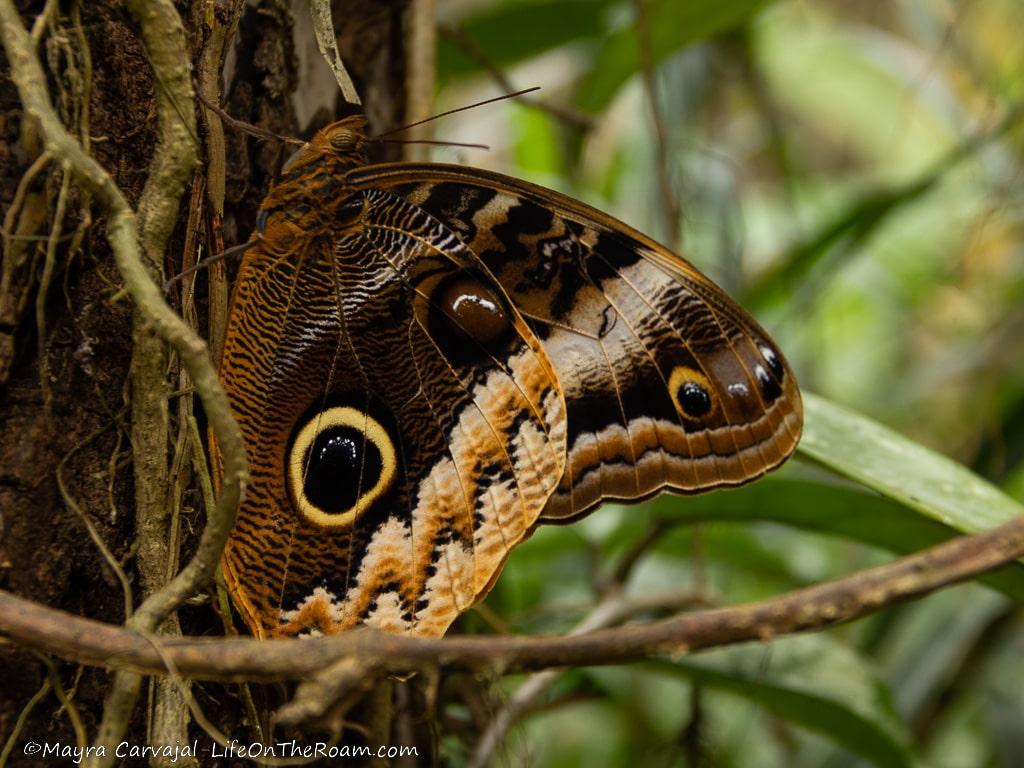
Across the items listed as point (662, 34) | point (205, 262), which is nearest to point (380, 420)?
point (205, 262)

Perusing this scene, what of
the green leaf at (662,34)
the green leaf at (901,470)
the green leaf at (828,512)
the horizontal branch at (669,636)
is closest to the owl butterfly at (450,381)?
the green leaf at (901,470)

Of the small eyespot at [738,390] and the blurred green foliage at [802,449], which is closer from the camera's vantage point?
the small eyespot at [738,390]

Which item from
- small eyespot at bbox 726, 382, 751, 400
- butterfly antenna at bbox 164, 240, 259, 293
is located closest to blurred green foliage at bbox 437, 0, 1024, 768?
small eyespot at bbox 726, 382, 751, 400

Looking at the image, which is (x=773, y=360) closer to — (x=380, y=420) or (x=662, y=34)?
(x=380, y=420)

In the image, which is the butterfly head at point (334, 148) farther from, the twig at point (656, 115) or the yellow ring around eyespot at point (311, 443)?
the twig at point (656, 115)

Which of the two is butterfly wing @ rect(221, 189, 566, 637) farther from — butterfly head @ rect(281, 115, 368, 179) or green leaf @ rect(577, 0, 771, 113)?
green leaf @ rect(577, 0, 771, 113)

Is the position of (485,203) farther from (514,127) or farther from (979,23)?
(979,23)
